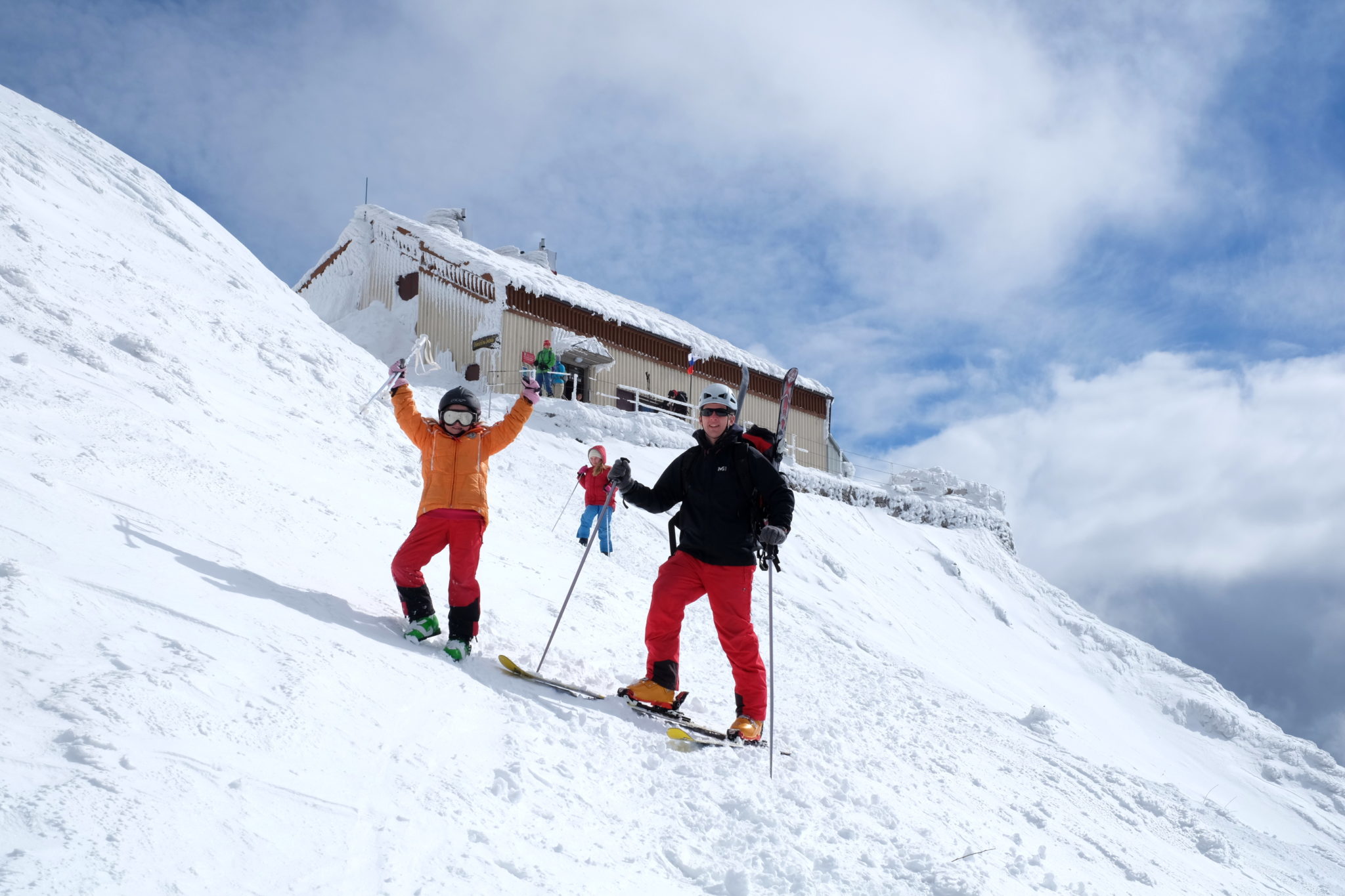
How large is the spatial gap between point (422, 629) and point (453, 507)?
68 centimetres

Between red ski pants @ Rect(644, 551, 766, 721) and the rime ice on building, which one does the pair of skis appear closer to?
red ski pants @ Rect(644, 551, 766, 721)

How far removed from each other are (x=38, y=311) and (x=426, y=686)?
5.23 metres

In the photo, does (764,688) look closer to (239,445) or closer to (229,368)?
(239,445)

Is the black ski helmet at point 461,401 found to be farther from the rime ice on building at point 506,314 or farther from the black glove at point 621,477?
the rime ice on building at point 506,314

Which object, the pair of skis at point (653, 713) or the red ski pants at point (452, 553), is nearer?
the pair of skis at point (653, 713)

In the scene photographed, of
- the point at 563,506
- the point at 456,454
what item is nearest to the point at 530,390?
the point at 456,454

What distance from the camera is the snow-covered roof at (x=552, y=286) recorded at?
2203cm

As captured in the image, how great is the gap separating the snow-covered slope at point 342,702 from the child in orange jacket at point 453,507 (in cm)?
22

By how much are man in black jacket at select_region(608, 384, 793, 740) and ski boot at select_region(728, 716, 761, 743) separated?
2 cm

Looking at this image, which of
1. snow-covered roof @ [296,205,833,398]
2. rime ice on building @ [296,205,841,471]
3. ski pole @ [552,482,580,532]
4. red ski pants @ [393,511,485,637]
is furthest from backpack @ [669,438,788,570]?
snow-covered roof @ [296,205,833,398]

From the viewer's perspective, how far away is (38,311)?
6.45 meters

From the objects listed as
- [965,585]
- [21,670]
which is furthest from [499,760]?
[965,585]

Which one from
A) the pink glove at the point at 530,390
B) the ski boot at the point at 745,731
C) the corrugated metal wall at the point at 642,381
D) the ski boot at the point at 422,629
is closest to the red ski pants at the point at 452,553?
the ski boot at the point at 422,629

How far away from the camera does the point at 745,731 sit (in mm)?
4426
